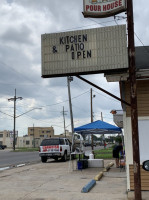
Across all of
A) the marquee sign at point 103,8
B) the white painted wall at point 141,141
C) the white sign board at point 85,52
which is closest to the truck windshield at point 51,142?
the white painted wall at point 141,141

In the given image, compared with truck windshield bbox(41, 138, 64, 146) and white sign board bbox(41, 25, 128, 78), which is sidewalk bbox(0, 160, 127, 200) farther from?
truck windshield bbox(41, 138, 64, 146)

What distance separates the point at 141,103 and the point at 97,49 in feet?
7.60

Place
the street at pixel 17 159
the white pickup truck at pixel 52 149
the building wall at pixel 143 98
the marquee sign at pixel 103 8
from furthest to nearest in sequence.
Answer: the white pickup truck at pixel 52 149 → the street at pixel 17 159 → the building wall at pixel 143 98 → the marquee sign at pixel 103 8

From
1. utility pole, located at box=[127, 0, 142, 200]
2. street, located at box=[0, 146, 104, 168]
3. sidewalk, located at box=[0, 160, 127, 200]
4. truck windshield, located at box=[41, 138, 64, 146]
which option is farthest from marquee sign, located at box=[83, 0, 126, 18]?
truck windshield, located at box=[41, 138, 64, 146]

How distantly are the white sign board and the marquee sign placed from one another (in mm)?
554

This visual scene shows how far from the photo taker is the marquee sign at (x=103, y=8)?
7.38 m

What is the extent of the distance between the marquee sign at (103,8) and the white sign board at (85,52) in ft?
1.82

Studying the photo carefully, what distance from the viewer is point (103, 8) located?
7.45 metres

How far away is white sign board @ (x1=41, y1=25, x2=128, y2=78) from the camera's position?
25.6 ft

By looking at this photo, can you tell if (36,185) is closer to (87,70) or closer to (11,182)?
(11,182)

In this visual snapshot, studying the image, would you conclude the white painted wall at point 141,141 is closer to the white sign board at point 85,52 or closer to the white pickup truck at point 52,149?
the white sign board at point 85,52

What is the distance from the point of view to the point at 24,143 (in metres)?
116

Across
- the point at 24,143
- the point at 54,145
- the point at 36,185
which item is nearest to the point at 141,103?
the point at 36,185

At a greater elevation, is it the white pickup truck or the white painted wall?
the white painted wall
